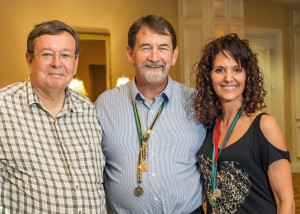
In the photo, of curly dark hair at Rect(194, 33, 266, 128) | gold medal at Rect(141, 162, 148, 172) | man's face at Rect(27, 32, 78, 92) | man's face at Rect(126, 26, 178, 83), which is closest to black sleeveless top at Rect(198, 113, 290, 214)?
curly dark hair at Rect(194, 33, 266, 128)

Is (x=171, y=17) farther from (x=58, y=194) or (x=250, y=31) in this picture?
(x=58, y=194)

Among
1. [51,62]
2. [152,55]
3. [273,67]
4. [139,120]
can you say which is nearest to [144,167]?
[139,120]

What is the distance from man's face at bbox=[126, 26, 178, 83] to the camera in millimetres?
2344

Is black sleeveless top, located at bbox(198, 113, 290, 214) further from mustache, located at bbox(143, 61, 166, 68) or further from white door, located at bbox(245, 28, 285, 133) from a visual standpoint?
white door, located at bbox(245, 28, 285, 133)

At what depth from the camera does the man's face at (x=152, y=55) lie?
2.34 meters

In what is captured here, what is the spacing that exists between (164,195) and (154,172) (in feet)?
Answer: 0.42

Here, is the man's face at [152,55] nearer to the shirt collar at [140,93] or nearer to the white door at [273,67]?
the shirt collar at [140,93]

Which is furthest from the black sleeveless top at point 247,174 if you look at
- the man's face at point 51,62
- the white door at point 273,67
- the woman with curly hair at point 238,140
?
the white door at point 273,67

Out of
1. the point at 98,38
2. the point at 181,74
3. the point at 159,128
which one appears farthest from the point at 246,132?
the point at 181,74

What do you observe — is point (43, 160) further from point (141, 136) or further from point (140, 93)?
point (140, 93)

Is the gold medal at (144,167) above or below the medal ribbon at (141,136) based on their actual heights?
below

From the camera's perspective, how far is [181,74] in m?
6.59

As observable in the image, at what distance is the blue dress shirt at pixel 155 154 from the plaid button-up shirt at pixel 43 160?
0.17 m

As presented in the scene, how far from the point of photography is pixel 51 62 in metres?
2.04
